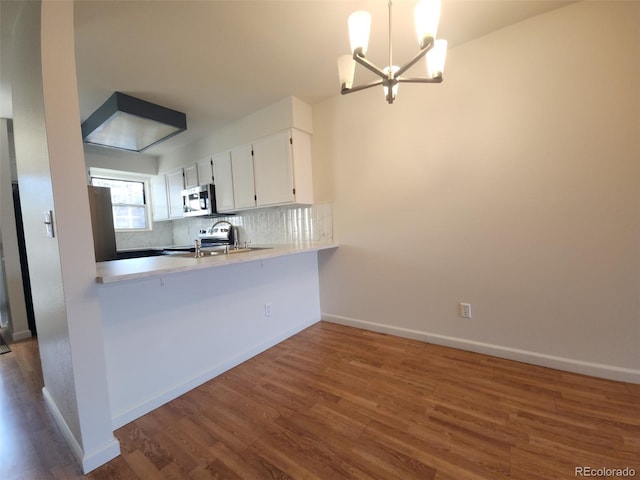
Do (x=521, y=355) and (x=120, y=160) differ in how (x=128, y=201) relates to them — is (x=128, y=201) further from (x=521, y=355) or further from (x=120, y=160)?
(x=521, y=355)

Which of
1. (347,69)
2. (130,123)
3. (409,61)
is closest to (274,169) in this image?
(130,123)

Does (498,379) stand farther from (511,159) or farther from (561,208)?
Answer: (511,159)

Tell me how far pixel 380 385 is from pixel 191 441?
122 cm

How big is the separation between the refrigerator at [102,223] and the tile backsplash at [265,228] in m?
1.53

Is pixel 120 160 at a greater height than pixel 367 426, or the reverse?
pixel 120 160

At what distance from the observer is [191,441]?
1462mm

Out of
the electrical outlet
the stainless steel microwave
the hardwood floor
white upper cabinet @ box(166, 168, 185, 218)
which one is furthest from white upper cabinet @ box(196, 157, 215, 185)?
the electrical outlet

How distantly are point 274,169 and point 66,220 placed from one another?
2011 mm

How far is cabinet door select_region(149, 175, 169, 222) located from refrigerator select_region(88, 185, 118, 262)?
1.69 m

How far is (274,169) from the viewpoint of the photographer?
9.85 ft

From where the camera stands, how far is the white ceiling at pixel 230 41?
5.34 ft

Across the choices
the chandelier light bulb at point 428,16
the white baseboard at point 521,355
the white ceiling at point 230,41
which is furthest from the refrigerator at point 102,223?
the chandelier light bulb at point 428,16

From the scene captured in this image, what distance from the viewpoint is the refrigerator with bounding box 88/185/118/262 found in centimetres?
267

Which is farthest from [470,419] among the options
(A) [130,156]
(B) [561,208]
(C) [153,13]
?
(A) [130,156]
